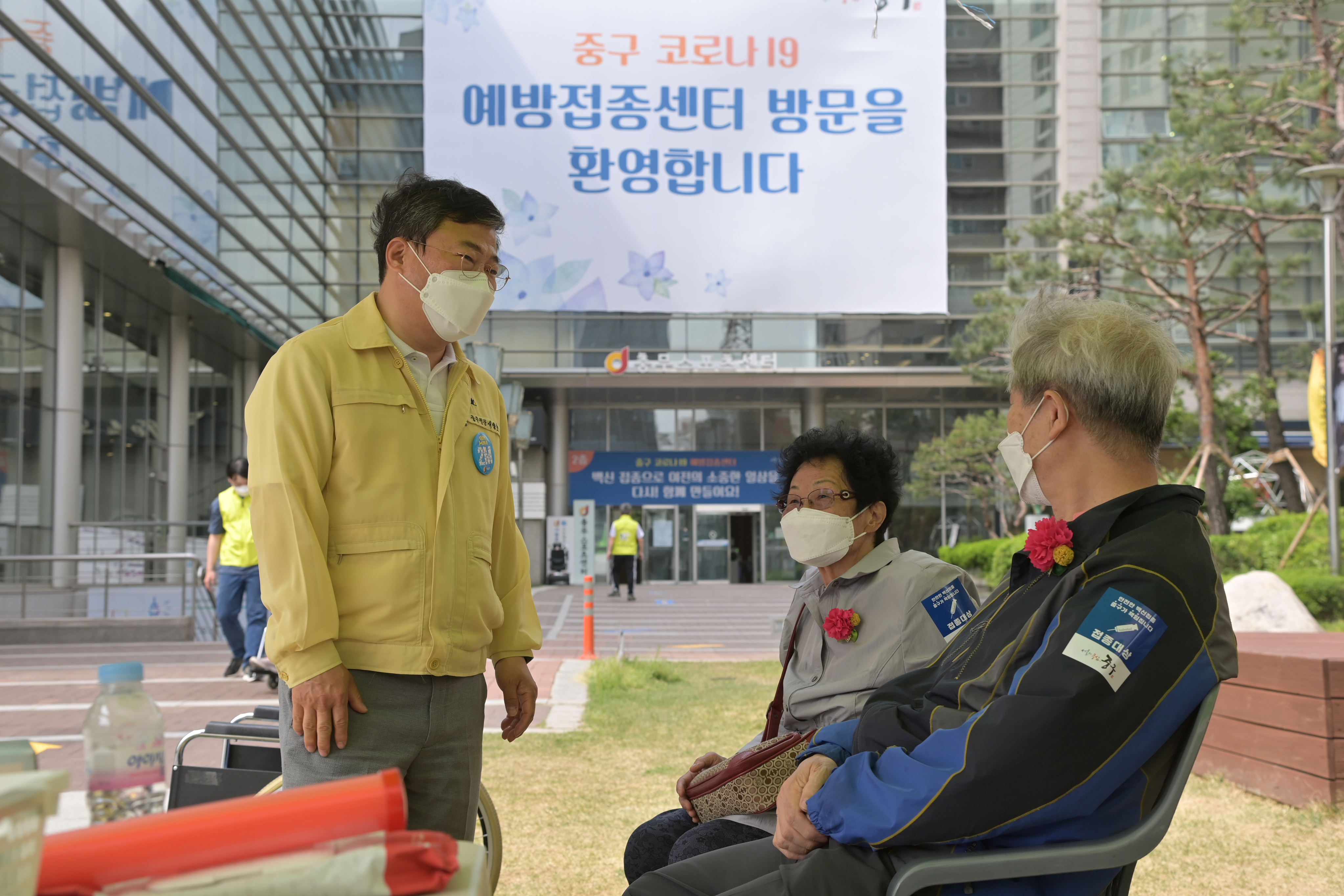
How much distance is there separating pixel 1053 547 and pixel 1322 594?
10.9 m

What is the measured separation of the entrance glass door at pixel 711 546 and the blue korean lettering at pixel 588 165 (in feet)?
53.0

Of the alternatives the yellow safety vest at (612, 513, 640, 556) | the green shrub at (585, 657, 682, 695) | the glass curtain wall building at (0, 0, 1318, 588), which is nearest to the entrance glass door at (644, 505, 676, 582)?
the glass curtain wall building at (0, 0, 1318, 588)

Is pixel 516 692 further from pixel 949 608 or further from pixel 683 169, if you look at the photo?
pixel 683 169

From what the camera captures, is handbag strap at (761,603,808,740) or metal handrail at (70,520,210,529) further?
metal handrail at (70,520,210,529)

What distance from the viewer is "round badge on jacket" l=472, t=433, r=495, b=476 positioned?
2.43m

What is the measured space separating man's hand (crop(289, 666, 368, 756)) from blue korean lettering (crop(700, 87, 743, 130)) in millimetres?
15962

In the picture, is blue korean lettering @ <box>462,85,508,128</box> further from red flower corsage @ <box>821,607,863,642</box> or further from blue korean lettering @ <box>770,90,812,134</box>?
red flower corsage @ <box>821,607,863,642</box>

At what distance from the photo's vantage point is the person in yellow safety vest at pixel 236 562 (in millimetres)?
8328

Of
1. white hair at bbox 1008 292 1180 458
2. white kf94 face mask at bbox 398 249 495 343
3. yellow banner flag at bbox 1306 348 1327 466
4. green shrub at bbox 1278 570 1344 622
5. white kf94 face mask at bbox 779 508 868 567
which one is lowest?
green shrub at bbox 1278 570 1344 622

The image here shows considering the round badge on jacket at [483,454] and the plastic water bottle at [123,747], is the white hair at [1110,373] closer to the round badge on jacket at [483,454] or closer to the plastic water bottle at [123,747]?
the round badge on jacket at [483,454]

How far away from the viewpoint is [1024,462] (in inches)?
90.7

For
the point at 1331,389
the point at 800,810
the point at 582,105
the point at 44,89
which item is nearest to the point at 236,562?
the point at 800,810

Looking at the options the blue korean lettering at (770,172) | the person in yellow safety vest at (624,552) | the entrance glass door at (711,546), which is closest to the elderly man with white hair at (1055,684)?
the blue korean lettering at (770,172)

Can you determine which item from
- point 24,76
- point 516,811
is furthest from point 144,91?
point 516,811
